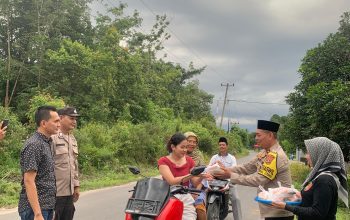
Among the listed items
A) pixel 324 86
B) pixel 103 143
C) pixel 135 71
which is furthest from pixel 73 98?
pixel 324 86

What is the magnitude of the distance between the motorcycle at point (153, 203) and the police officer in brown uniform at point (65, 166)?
1180 mm

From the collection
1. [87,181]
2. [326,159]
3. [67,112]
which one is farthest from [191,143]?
[87,181]

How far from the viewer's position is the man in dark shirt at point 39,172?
3.60m

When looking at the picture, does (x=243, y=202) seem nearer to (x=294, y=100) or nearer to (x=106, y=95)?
(x=294, y=100)

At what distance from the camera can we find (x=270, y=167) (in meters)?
4.09

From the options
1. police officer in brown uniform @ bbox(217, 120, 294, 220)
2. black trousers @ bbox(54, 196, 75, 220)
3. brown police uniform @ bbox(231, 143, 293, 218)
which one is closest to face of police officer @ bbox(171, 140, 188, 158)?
police officer in brown uniform @ bbox(217, 120, 294, 220)

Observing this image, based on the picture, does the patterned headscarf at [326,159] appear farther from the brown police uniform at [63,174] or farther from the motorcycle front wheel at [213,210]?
the motorcycle front wheel at [213,210]

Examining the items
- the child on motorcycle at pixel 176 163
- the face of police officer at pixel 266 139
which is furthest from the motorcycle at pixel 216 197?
the face of police officer at pixel 266 139

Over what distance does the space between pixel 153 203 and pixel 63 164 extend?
1474 mm

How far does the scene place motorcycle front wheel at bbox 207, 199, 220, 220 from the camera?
21.9 ft

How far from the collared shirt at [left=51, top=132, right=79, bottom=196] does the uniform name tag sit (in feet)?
7.23

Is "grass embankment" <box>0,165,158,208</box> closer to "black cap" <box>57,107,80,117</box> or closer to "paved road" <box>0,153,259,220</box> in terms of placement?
"paved road" <box>0,153,259,220</box>

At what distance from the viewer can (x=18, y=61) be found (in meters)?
29.2

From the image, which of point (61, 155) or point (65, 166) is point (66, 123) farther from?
point (65, 166)
